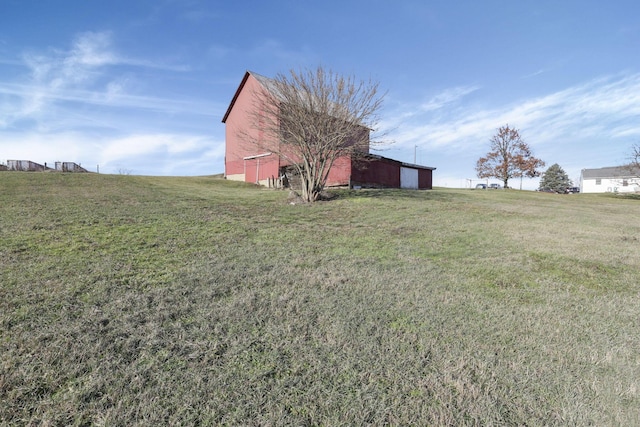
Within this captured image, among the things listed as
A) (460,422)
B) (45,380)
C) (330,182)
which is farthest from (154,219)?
(330,182)

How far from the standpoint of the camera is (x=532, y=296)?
15.0ft

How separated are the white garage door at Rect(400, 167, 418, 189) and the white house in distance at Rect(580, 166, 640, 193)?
48.4 m

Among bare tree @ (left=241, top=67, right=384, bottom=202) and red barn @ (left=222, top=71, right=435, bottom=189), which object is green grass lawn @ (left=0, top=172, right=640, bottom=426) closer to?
bare tree @ (left=241, top=67, right=384, bottom=202)

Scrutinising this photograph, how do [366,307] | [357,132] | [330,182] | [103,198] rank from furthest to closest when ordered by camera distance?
1. [330,182]
2. [357,132]
3. [103,198]
4. [366,307]

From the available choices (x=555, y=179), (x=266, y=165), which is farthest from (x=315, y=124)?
(x=555, y=179)

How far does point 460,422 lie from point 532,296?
316 centimetres

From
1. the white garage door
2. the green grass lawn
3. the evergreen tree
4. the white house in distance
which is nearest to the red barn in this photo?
the white garage door

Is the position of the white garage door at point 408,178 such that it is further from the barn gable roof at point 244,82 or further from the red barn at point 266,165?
the barn gable roof at point 244,82

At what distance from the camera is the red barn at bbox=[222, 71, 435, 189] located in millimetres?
22672

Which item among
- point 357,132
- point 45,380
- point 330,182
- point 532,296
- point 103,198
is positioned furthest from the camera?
point 330,182

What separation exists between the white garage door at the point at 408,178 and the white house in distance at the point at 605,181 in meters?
48.4

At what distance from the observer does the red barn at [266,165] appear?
2267 cm

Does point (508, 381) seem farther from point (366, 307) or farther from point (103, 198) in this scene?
point (103, 198)

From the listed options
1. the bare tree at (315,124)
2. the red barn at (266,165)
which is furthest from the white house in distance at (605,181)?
the bare tree at (315,124)
